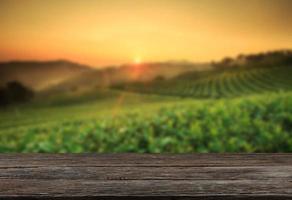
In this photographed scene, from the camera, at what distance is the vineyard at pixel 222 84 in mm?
3506

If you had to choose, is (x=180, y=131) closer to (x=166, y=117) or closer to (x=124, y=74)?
(x=166, y=117)

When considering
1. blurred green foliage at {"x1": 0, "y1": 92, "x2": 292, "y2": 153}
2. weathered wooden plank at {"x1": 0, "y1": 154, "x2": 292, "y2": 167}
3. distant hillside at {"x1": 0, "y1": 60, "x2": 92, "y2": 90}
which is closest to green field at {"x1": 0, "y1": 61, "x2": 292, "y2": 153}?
blurred green foliage at {"x1": 0, "y1": 92, "x2": 292, "y2": 153}

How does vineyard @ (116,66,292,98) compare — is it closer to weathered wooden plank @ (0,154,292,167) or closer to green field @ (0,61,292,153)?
green field @ (0,61,292,153)

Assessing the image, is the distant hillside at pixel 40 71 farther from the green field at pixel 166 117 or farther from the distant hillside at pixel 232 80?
the distant hillside at pixel 232 80

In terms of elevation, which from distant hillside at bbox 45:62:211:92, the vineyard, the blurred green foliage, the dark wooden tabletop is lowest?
the blurred green foliage

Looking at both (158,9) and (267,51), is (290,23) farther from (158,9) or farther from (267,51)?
(158,9)

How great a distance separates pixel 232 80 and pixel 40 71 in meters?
1.24

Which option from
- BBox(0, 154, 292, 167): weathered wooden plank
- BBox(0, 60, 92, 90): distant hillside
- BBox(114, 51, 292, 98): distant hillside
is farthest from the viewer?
BBox(114, 51, 292, 98): distant hillside

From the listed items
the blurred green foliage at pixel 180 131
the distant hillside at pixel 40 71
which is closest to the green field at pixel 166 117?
the blurred green foliage at pixel 180 131

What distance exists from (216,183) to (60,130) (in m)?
2.50

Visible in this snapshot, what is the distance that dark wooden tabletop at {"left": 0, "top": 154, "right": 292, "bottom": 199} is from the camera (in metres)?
1.02

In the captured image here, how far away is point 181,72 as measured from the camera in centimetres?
352

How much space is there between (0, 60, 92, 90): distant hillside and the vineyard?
14.3 inches

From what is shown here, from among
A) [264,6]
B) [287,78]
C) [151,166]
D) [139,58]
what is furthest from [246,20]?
[151,166]
